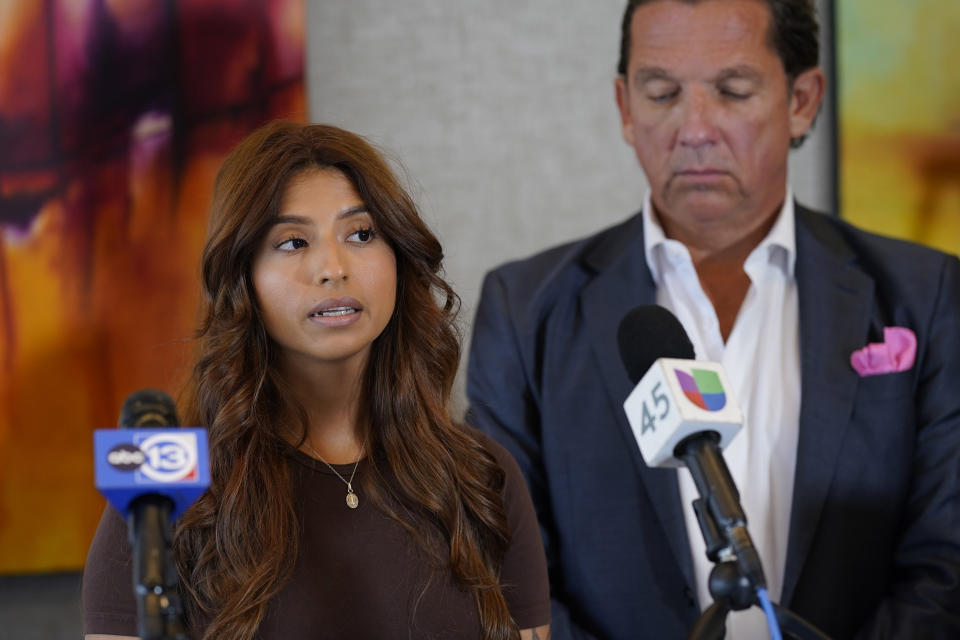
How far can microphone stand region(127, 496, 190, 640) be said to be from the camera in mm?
960

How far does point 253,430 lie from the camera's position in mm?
1718

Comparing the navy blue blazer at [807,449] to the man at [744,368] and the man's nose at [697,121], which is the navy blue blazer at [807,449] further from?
the man's nose at [697,121]

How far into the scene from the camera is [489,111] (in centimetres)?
292

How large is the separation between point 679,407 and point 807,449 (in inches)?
40.7

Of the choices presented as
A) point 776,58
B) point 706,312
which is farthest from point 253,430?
point 776,58

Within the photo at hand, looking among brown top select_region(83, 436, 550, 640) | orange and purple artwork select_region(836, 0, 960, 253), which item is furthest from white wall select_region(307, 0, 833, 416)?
brown top select_region(83, 436, 550, 640)

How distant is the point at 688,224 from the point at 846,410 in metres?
0.48

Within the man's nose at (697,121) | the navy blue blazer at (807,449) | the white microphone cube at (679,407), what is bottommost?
the navy blue blazer at (807,449)

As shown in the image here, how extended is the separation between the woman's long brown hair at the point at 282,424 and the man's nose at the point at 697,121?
625mm

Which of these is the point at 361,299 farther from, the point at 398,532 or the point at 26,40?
the point at 26,40

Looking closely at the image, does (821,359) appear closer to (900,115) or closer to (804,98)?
(804,98)

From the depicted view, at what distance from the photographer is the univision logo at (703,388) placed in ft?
3.86

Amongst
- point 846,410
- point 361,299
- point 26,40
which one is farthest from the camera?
point 26,40

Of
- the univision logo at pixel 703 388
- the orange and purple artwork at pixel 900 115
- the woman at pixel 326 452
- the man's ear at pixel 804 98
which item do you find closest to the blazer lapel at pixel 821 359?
the man's ear at pixel 804 98
